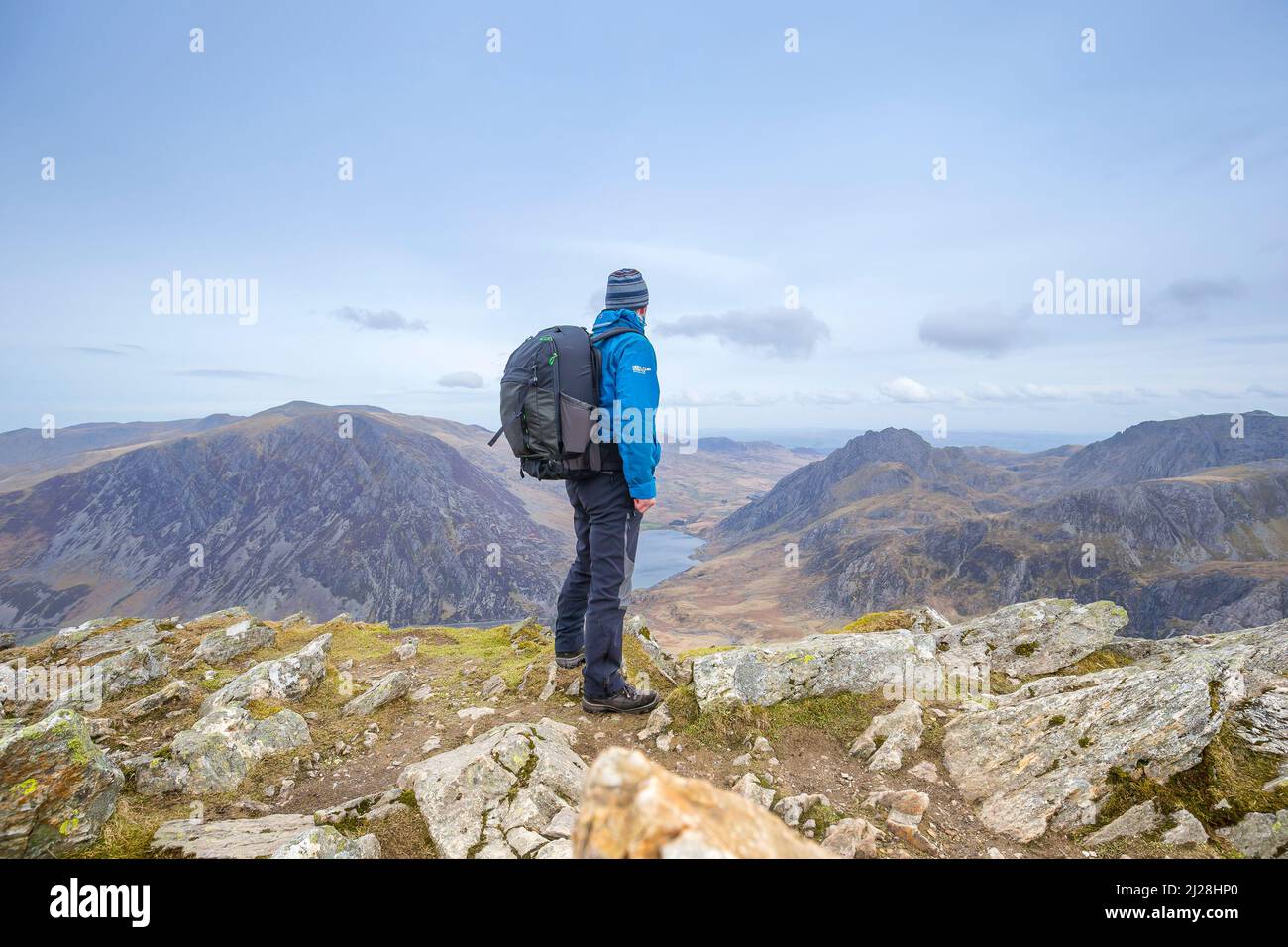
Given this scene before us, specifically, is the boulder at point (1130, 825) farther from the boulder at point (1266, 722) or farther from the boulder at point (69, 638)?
the boulder at point (69, 638)

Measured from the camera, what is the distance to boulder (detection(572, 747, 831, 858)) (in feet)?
8.63

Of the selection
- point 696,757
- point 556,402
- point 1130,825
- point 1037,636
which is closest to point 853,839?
point 696,757

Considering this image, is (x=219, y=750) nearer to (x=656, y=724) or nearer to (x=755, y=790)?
(x=656, y=724)

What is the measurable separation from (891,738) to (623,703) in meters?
3.95

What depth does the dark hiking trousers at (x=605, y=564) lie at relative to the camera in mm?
8375

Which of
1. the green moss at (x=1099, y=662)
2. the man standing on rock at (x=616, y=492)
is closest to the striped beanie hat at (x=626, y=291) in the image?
the man standing on rock at (x=616, y=492)

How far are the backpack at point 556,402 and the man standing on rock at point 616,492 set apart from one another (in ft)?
0.50

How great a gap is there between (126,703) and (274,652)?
329 cm

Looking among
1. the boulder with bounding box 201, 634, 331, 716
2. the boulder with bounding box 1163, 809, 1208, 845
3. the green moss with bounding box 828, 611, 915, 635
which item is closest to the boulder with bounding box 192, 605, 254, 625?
the boulder with bounding box 201, 634, 331, 716

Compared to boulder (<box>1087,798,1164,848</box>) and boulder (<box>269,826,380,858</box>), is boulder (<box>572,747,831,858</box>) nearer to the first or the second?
boulder (<box>269,826,380,858</box>)

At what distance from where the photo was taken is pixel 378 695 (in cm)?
1012

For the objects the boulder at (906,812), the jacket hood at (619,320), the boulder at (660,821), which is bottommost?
the boulder at (906,812)
